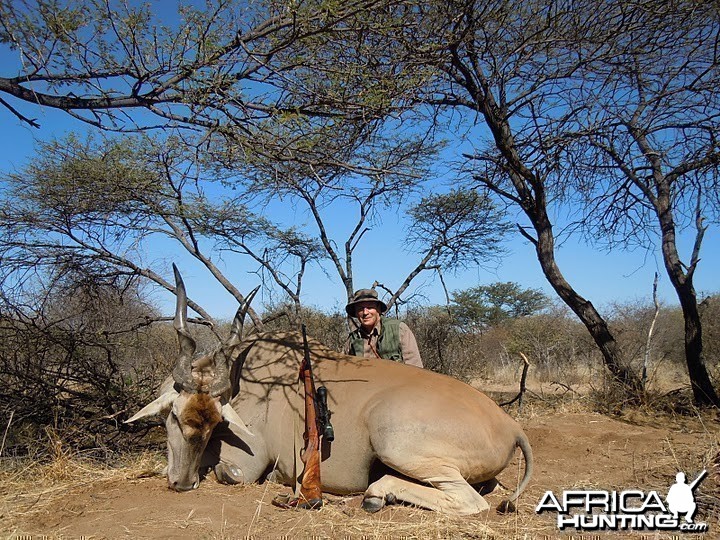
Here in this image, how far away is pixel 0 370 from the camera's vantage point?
5020mm

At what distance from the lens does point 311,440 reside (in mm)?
3932

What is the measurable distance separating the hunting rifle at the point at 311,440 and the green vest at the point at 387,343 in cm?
150

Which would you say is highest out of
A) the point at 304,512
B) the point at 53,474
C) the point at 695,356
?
the point at 695,356

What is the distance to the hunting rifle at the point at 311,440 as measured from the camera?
3641 mm

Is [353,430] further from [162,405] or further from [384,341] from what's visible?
[384,341]

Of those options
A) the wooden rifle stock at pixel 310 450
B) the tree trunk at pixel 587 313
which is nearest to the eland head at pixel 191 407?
the wooden rifle stock at pixel 310 450

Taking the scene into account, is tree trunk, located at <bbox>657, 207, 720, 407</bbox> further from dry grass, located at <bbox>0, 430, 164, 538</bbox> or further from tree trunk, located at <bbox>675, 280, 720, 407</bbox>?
dry grass, located at <bbox>0, 430, 164, 538</bbox>

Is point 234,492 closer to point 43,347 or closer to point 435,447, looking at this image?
point 435,447

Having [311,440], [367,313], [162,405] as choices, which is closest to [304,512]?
[311,440]

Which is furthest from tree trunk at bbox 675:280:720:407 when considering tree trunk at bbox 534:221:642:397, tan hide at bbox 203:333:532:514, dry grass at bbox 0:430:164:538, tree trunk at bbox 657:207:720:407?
dry grass at bbox 0:430:164:538

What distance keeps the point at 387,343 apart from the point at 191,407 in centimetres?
225

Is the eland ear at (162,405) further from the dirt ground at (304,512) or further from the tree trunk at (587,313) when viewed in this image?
the tree trunk at (587,313)

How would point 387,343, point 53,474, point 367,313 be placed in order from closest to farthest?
point 53,474, point 367,313, point 387,343

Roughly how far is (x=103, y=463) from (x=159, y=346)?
120 inches
